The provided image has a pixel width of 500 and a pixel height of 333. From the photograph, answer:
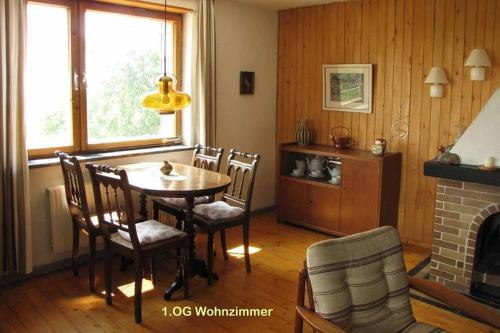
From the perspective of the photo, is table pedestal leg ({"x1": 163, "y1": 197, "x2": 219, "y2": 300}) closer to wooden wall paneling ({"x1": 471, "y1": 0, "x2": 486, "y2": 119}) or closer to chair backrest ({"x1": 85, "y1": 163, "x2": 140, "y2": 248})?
chair backrest ({"x1": 85, "y1": 163, "x2": 140, "y2": 248})

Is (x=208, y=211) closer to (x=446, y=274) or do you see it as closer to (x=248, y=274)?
(x=248, y=274)

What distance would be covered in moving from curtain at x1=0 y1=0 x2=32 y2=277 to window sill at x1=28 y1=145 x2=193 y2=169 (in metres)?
0.21

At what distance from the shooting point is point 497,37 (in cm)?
365

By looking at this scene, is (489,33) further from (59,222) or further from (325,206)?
(59,222)

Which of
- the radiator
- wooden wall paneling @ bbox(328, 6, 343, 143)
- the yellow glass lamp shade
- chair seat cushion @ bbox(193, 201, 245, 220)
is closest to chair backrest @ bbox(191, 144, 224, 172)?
chair seat cushion @ bbox(193, 201, 245, 220)

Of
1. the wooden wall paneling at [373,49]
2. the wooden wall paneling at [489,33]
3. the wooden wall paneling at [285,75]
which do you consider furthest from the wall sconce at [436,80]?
the wooden wall paneling at [285,75]

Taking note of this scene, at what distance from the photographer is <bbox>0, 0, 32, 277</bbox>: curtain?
10.1 feet

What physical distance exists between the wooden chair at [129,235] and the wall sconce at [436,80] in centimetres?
242

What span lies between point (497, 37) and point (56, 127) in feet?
11.6

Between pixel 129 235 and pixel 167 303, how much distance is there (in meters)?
0.57

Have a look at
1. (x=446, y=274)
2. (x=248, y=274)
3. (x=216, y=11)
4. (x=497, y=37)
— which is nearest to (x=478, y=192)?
(x=446, y=274)

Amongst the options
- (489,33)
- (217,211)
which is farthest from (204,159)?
(489,33)

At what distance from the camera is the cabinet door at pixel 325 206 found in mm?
4453

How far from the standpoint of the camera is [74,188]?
329 cm
